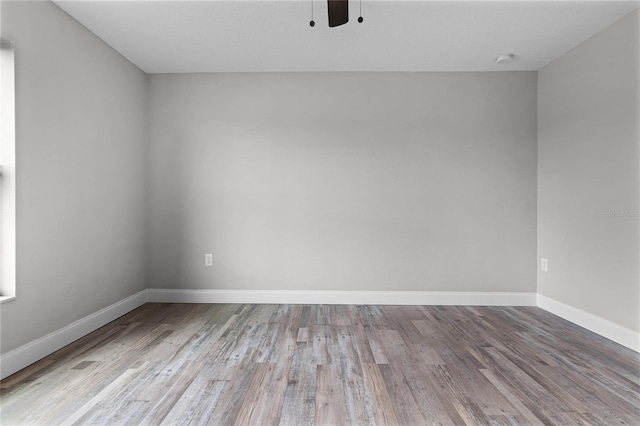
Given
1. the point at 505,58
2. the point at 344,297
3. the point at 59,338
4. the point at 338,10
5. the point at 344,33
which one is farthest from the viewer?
the point at 344,297

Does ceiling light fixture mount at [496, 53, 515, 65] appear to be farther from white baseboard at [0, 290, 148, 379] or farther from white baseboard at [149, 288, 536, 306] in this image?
white baseboard at [0, 290, 148, 379]

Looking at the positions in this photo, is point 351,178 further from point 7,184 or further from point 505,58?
point 7,184

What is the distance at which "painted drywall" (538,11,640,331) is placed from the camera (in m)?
2.55

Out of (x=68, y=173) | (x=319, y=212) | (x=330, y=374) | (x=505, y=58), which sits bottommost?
(x=330, y=374)

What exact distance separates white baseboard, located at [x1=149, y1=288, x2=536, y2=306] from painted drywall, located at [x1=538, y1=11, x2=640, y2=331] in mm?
396

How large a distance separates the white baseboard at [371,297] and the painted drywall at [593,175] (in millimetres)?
396

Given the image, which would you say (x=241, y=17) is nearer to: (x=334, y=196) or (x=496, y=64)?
(x=334, y=196)

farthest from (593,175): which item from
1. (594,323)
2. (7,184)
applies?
(7,184)

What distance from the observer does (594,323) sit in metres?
2.85

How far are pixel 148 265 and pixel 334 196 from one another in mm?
2072

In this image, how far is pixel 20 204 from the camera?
2.16m

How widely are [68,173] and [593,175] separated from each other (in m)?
4.04

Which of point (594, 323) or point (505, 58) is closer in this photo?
point (594, 323)

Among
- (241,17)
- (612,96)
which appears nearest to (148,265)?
(241,17)
